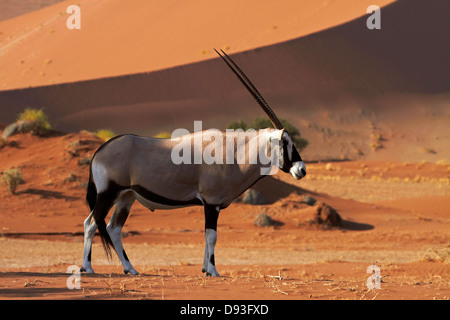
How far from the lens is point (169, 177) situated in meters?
8.94

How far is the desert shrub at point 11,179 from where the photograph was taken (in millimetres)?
22708

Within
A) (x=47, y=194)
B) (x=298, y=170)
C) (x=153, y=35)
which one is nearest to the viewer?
(x=298, y=170)

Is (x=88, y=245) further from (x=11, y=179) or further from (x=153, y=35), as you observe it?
(x=153, y=35)

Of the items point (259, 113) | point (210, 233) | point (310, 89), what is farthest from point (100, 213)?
point (310, 89)

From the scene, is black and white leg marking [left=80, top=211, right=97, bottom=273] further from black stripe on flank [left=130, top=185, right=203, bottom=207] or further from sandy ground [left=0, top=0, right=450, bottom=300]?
sandy ground [left=0, top=0, right=450, bottom=300]

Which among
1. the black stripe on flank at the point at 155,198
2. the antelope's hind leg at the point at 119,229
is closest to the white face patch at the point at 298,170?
the black stripe on flank at the point at 155,198

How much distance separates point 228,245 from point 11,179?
26.8 feet

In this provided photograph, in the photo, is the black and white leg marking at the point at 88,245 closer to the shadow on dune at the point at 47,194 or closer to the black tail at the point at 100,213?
the black tail at the point at 100,213

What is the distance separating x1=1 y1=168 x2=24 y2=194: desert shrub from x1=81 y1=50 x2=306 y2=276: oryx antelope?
14.4 m

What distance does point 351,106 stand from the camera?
57625 mm

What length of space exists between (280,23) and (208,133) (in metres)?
55.1

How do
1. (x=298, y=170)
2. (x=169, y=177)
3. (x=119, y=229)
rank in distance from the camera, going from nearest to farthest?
(x=298, y=170)
(x=169, y=177)
(x=119, y=229)
